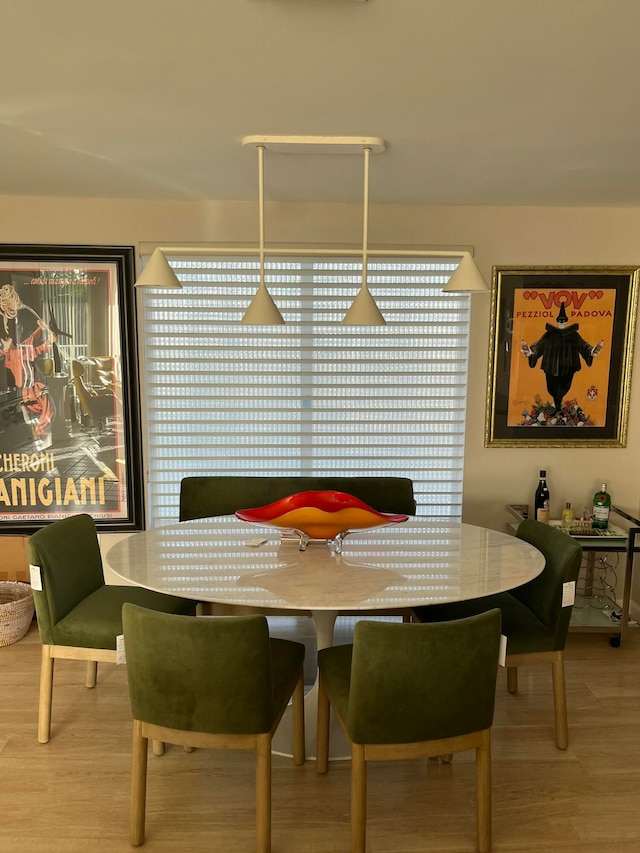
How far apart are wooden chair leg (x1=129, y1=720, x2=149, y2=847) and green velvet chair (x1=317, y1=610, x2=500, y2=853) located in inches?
25.3

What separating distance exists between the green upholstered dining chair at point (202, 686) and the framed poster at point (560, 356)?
7.56 feet

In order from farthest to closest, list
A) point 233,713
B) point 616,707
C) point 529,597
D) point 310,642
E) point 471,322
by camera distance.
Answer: point 471,322 → point 310,642 → point 616,707 → point 529,597 → point 233,713

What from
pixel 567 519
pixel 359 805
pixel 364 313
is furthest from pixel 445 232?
pixel 359 805

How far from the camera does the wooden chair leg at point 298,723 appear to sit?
236 centimetres

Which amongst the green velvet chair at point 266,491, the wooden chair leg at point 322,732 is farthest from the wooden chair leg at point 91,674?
the wooden chair leg at point 322,732

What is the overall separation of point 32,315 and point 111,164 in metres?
1.17

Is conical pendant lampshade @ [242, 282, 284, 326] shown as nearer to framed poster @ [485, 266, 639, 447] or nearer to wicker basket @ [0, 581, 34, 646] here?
framed poster @ [485, 266, 639, 447]

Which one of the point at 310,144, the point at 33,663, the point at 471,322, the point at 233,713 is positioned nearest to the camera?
the point at 233,713

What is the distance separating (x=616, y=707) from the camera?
113 inches

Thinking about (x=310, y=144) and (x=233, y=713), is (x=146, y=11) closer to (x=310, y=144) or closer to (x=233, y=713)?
(x=310, y=144)

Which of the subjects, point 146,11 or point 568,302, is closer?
point 146,11

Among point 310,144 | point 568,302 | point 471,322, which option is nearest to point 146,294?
point 310,144

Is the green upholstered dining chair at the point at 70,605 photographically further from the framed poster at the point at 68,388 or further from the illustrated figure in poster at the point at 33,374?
the illustrated figure in poster at the point at 33,374

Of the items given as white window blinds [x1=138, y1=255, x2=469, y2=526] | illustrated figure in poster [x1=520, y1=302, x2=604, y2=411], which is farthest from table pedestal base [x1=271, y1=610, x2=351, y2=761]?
illustrated figure in poster [x1=520, y1=302, x2=604, y2=411]
